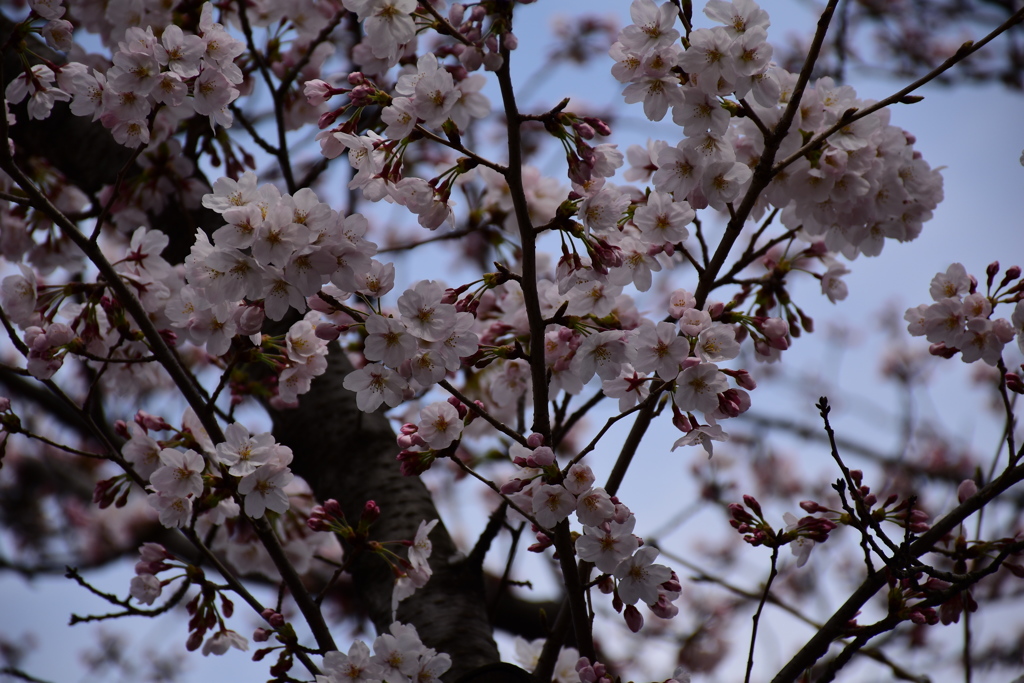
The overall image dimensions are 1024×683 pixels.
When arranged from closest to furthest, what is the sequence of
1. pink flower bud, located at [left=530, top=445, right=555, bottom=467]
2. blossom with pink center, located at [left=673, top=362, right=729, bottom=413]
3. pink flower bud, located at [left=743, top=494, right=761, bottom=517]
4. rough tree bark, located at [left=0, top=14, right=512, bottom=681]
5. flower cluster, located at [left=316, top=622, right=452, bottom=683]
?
1. pink flower bud, located at [left=530, top=445, right=555, bottom=467]
2. blossom with pink center, located at [left=673, top=362, right=729, bottom=413]
3. flower cluster, located at [left=316, top=622, right=452, bottom=683]
4. pink flower bud, located at [left=743, top=494, right=761, bottom=517]
5. rough tree bark, located at [left=0, top=14, right=512, bottom=681]

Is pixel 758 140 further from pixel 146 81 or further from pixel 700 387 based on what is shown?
pixel 146 81

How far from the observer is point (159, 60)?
1.94 meters

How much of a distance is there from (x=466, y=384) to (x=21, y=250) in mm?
1618

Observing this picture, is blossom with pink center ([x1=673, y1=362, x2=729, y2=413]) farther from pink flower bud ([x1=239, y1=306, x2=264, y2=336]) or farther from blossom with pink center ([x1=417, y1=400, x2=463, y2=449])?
pink flower bud ([x1=239, y1=306, x2=264, y2=336])

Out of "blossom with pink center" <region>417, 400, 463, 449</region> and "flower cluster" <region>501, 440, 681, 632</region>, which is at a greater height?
"blossom with pink center" <region>417, 400, 463, 449</region>

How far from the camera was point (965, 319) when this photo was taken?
1918mm

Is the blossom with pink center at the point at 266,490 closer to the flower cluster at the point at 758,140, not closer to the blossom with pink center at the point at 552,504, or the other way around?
the blossom with pink center at the point at 552,504

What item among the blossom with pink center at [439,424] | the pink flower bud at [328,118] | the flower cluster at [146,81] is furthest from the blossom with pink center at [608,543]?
the flower cluster at [146,81]

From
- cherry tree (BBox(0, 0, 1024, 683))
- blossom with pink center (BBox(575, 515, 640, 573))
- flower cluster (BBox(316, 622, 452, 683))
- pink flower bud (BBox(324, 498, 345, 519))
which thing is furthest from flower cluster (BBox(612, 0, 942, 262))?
flower cluster (BBox(316, 622, 452, 683))

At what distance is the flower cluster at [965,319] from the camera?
185 centimetres

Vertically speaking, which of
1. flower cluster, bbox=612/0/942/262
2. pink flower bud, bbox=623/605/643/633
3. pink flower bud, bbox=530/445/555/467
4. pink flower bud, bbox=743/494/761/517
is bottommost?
pink flower bud, bbox=623/605/643/633

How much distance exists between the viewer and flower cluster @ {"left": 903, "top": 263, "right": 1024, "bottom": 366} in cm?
185

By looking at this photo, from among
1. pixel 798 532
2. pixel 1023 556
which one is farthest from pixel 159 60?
pixel 1023 556

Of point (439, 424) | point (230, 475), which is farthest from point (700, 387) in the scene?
point (230, 475)
